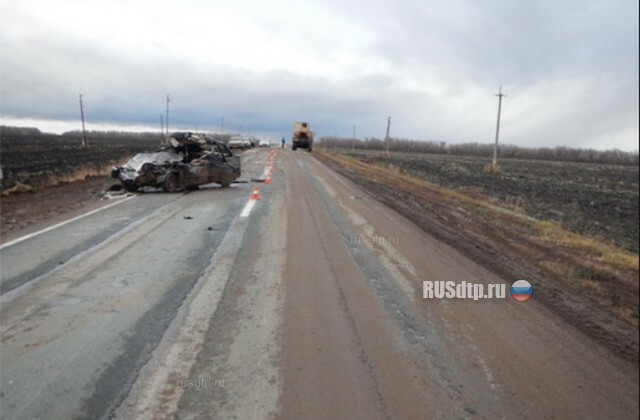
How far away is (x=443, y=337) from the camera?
15.1ft

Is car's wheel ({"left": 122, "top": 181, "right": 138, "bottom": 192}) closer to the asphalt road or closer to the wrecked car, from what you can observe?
the wrecked car

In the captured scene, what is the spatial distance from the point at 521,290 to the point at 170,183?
11413mm

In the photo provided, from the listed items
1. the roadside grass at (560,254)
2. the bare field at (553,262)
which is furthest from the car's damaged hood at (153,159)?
the roadside grass at (560,254)

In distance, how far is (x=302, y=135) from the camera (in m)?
57.5

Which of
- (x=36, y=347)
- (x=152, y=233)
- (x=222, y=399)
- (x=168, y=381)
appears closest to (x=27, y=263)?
(x=152, y=233)

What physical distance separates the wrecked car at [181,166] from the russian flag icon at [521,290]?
11.2m

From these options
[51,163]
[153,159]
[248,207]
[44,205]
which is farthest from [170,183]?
[51,163]

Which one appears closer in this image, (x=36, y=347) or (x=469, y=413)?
(x=469, y=413)

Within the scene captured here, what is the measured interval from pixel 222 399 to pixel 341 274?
10.6 feet

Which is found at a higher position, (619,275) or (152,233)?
(152,233)

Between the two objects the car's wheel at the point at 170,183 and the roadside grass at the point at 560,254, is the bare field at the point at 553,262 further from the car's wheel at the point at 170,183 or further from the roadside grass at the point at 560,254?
the car's wheel at the point at 170,183

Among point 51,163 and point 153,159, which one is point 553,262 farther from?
point 51,163

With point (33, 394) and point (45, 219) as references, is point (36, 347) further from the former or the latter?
point (45, 219)

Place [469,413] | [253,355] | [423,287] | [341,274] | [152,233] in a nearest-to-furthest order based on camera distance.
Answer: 1. [469,413]
2. [253,355]
3. [423,287]
4. [341,274]
5. [152,233]
